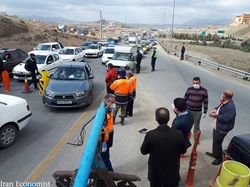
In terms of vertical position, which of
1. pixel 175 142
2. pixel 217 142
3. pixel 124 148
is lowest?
pixel 124 148

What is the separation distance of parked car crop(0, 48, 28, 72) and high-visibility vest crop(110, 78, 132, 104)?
982 cm

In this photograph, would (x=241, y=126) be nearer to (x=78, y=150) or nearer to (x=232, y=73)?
(x=78, y=150)

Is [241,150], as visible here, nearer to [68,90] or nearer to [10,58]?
[68,90]

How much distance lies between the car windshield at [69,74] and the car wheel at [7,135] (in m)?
3.83

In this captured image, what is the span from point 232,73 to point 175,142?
19020mm

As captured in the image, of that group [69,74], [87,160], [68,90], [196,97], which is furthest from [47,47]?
[87,160]

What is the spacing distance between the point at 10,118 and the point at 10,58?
10244 mm

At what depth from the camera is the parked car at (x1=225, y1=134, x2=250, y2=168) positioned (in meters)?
4.02

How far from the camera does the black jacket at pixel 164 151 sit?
3172 mm

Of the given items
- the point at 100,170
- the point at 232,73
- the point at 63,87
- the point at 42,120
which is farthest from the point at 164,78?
the point at 100,170

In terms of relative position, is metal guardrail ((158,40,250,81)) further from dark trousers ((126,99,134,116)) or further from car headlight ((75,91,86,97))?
car headlight ((75,91,86,97))

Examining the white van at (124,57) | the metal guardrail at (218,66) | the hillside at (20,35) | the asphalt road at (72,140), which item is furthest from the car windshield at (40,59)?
the hillside at (20,35)

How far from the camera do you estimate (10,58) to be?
573 inches

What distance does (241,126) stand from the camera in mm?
7805
